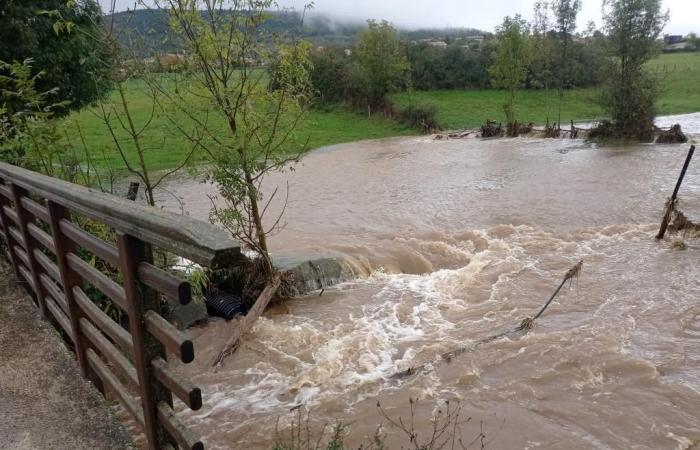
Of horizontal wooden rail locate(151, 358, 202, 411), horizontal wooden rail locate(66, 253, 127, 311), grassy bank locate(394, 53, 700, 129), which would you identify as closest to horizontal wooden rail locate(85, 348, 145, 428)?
horizontal wooden rail locate(151, 358, 202, 411)

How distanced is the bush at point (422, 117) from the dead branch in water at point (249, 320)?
2800 cm

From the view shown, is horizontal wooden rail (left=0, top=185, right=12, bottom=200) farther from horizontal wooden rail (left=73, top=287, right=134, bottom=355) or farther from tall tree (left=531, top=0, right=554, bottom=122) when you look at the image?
tall tree (left=531, top=0, right=554, bottom=122)

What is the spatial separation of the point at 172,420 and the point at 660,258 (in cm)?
1057

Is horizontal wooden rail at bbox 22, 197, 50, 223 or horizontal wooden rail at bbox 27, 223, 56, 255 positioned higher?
horizontal wooden rail at bbox 22, 197, 50, 223

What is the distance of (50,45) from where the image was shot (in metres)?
15.4

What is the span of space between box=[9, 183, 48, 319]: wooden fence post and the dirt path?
317 millimetres

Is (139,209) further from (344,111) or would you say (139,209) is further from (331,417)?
(344,111)

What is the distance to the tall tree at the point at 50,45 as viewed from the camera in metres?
14.2

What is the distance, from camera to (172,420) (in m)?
2.67

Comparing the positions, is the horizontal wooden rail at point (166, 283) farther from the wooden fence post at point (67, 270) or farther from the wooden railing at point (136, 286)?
the wooden fence post at point (67, 270)

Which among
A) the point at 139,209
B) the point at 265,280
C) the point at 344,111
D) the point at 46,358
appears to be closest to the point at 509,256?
the point at 265,280

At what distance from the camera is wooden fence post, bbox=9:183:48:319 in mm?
4375

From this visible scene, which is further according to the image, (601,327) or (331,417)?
(601,327)

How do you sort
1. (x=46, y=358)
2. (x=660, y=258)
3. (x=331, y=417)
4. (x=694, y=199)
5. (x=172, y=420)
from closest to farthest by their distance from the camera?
(x=172, y=420)
(x=46, y=358)
(x=331, y=417)
(x=660, y=258)
(x=694, y=199)
